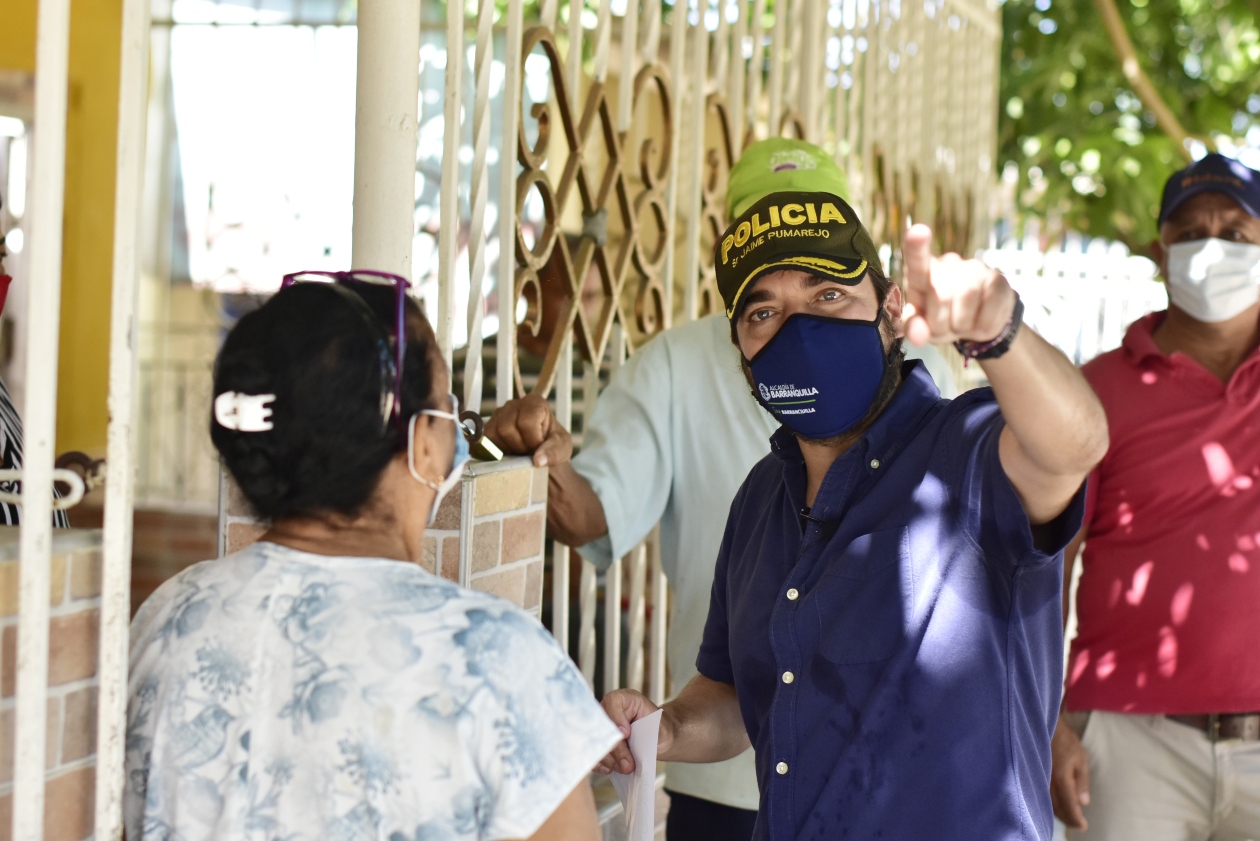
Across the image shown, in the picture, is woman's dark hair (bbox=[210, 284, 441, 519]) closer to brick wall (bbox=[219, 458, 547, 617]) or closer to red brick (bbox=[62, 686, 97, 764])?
red brick (bbox=[62, 686, 97, 764])

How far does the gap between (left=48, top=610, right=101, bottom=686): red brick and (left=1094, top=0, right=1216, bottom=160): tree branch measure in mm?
6263

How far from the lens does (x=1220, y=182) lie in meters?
3.23

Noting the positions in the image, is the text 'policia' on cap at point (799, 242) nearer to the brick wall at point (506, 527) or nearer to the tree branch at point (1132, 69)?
the brick wall at point (506, 527)

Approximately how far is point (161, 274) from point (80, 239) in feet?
4.92

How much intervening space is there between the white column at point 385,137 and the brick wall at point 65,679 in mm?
905

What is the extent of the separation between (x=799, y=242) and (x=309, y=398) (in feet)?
3.03

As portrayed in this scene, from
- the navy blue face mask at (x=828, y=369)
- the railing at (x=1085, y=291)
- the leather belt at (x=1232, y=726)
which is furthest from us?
the railing at (x=1085, y=291)

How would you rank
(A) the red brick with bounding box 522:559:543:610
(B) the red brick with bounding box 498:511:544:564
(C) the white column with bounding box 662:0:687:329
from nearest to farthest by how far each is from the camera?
(B) the red brick with bounding box 498:511:544:564, (A) the red brick with bounding box 522:559:543:610, (C) the white column with bounding box 662:0:687:329

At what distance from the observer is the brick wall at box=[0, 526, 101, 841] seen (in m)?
→ 1.55

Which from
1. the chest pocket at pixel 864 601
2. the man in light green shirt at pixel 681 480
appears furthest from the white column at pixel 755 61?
the chest pocket at pixel 864 601

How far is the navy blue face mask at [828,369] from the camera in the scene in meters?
1.98

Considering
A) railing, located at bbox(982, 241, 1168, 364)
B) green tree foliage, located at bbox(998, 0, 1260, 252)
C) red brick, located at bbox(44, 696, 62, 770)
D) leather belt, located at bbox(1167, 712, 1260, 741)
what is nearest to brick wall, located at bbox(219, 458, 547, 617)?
red brick, located at bbox(44, 696, 62, 770)

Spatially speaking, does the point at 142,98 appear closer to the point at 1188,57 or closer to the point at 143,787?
the point at 143,787

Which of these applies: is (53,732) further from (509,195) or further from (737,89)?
(737,89)
